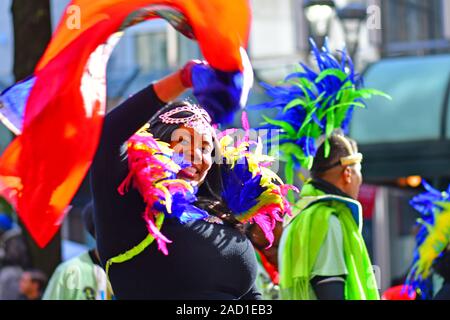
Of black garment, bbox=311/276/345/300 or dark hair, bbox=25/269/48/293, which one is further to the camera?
dark hair, bbox=25/269/48/293

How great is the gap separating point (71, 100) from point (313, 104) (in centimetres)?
195

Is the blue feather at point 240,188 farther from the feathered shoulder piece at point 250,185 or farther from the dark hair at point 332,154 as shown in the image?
the dark hair at point 332,154

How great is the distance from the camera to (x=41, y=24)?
5.82 metres

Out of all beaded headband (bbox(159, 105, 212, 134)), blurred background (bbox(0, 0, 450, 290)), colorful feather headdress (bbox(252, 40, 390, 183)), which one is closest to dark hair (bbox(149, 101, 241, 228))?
beaded headband (bbox(159, 105, 212, 134))

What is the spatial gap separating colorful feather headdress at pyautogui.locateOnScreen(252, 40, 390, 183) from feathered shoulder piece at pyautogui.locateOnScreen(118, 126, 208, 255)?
1.34m

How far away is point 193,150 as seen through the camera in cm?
303

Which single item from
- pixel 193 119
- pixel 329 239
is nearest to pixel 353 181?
pixel 329 239

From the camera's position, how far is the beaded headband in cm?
305

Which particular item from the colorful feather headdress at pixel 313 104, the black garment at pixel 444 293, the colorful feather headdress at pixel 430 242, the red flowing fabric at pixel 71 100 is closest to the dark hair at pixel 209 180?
the red flowing fabric at pixel 71 100

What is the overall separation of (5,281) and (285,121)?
3.55m

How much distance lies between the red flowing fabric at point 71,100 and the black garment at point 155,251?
225 mm

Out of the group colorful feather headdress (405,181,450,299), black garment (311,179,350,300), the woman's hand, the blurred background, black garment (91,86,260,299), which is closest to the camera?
the woman's hand

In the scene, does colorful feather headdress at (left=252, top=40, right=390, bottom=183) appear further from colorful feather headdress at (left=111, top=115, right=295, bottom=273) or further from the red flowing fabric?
the red flowing fabric

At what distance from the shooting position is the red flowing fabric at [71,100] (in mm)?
2510
